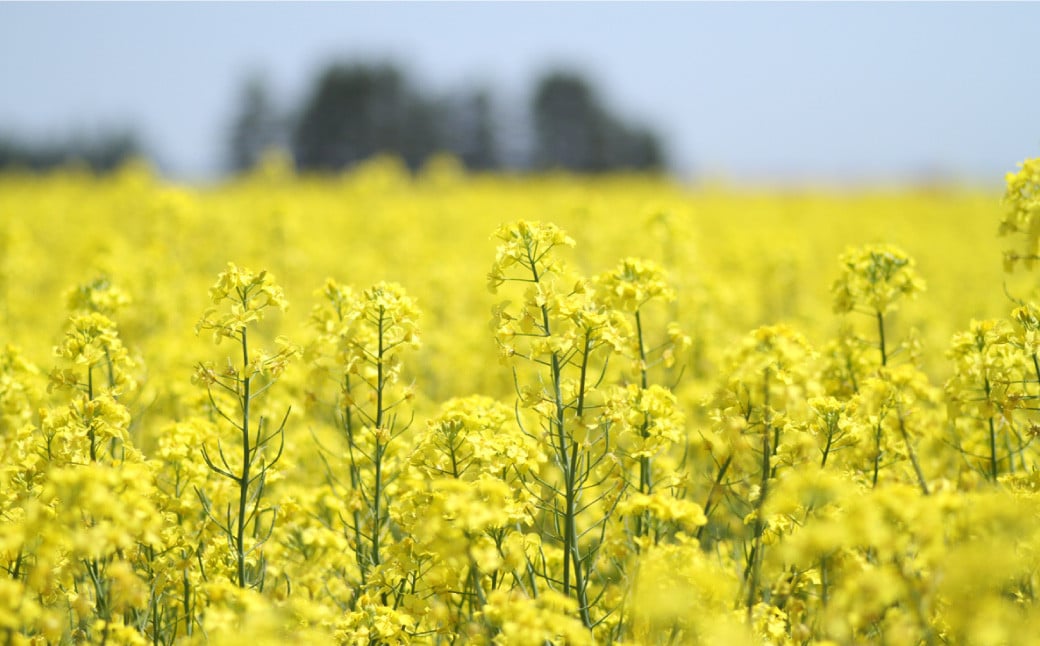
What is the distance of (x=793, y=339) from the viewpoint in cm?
262

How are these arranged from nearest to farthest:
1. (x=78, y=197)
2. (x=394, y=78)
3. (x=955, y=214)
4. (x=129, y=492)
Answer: (x=129, y=492) < (x=78, y=197) < (x=955, y=214) < (x=394, y=78)

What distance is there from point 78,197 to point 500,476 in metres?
20.4

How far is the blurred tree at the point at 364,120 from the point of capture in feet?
162

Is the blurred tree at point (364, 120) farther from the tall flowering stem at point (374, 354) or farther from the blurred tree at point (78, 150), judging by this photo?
the tall flowering stem at point (374, 354)

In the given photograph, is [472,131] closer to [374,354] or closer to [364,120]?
[364,120]

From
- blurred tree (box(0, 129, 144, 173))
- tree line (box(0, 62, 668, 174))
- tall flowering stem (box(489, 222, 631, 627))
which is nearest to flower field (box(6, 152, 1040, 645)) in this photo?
tall flowering stem (box(489, 222, 631, 627))

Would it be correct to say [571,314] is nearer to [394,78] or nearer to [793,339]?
[793,339]

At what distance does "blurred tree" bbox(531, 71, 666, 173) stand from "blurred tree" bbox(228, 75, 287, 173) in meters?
17.2

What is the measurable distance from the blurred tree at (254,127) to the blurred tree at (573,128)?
17216 millimetres

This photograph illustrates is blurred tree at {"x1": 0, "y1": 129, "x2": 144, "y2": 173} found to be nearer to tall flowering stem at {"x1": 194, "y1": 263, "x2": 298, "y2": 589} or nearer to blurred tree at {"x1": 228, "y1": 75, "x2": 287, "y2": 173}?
blurred tree at {"x1": 228, "y1": 75, "x2": 287, "y2": 173}

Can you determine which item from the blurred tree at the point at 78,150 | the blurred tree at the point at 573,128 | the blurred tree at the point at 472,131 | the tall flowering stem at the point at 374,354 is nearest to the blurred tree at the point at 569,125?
the blurred tree at the point at 573,128

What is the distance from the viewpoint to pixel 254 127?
54125 millimetres

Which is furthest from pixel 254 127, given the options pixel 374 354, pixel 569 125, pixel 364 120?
pixel 374 354

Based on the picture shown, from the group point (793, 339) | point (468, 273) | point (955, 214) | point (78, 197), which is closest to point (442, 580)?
point (793, 339)
